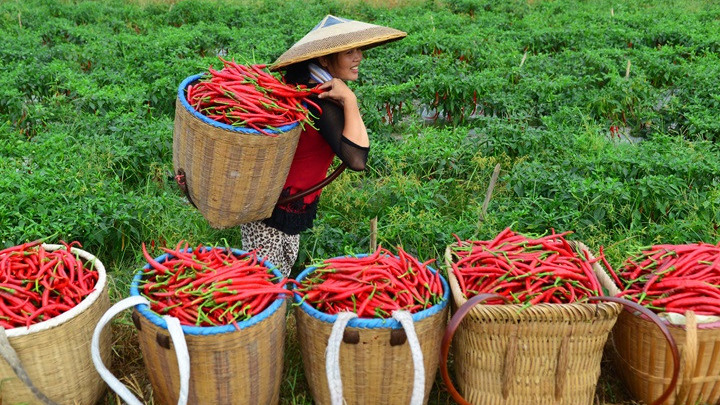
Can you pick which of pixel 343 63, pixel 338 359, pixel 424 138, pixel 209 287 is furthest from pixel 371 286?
pixel 424 138

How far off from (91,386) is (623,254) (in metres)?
3.58

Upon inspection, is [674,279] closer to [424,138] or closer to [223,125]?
[223,125]

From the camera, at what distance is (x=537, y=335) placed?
3.32 metres

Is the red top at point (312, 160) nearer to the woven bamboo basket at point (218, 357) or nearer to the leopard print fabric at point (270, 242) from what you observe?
the leopard print fabric at point (270, 242)

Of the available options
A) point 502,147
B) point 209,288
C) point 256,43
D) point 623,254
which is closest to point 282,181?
point 209,288

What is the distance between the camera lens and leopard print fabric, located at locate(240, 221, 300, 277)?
166 inches

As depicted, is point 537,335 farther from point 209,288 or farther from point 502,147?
point 502,147

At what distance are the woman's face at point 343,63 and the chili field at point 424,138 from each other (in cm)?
49

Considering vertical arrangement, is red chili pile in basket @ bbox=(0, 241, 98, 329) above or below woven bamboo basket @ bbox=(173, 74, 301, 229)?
below

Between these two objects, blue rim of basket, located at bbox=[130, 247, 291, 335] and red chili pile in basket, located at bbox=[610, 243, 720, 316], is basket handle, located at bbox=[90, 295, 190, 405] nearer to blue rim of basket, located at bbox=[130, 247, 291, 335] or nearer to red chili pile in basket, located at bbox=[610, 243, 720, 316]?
blue rim of basket, located at bbox=[130, 247, 291, 335]

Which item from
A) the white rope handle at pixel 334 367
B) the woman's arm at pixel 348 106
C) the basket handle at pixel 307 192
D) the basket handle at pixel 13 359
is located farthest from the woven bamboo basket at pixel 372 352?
the basket handle at pixel 13 359

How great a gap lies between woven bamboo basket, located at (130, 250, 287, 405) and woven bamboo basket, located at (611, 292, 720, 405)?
1771 millimetres

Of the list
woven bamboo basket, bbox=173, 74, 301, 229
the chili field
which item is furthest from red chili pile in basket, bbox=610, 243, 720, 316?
woven bamboo basket, bbox=173, 74, 301, 229

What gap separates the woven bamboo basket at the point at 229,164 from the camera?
3.45 meters
